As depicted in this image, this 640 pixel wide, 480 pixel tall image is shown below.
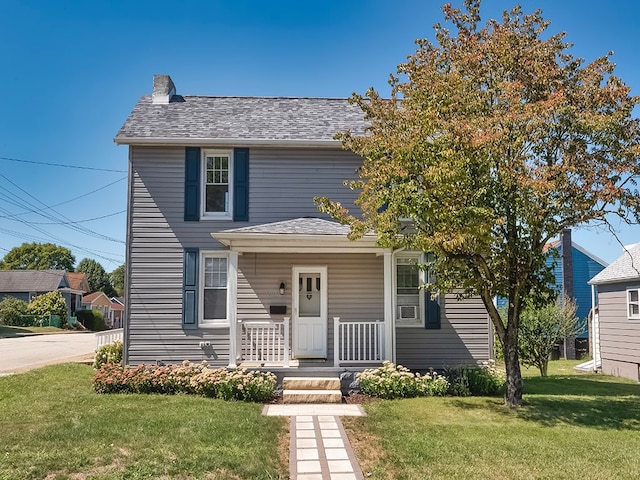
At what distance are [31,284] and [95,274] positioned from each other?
2488 centimetres

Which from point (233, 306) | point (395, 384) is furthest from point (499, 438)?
point (233, 306)

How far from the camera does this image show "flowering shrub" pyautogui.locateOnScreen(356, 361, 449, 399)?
384 inches

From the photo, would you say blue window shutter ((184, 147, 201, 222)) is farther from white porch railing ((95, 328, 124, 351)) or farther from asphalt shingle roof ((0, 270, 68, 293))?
asphalt shingle roof ((0, 270, 68, 293))

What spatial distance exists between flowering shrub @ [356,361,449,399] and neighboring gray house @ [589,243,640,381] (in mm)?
8942

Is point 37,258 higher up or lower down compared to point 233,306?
higher up

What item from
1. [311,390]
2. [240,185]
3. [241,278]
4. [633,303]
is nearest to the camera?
[311,390]

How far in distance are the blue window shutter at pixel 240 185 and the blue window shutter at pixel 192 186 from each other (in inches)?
34.5

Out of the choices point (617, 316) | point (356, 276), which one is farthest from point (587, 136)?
point (617, 316)

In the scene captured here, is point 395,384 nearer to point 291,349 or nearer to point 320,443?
point 291,349

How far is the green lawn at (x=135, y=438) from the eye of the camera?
5.40m

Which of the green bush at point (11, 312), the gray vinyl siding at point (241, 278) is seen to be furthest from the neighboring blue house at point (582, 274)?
the green bush at point (11, 312)

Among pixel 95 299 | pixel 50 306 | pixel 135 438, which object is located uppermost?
pixel 95 299

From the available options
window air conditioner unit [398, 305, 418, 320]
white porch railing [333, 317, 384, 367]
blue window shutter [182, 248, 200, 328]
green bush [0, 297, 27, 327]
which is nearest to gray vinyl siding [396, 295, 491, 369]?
window air conditioner unit [398, 305, 418, 320]

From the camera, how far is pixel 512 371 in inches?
352
